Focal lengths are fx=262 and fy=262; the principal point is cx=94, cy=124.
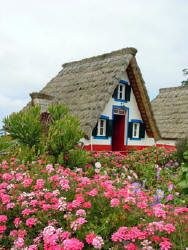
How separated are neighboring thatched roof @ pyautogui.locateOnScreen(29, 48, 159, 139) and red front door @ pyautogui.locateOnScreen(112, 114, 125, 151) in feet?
5.06

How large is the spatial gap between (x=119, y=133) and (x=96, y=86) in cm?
330

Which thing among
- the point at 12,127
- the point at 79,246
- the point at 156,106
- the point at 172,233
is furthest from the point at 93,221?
the point at 156,106

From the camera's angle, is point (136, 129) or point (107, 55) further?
point (107, 55)

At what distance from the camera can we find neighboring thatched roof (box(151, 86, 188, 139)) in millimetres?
20750

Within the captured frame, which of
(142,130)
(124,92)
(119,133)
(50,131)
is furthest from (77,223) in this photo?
(142,130)

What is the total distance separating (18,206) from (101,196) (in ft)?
3.55

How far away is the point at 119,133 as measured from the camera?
624 inches

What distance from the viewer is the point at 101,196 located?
130 inches

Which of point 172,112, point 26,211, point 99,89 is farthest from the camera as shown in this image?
point 172,112

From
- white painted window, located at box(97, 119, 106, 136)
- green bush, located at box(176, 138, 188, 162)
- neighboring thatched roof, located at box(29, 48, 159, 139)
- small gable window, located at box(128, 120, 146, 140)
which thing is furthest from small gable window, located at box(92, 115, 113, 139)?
green bush, located at box(176, 138, 188, 162)

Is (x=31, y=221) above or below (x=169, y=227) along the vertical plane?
below

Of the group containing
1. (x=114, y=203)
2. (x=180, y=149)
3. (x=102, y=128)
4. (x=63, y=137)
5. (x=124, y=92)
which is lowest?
(x=114, y=203)

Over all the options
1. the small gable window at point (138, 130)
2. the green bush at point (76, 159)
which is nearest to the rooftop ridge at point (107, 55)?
the small gable window at point (138, 130)

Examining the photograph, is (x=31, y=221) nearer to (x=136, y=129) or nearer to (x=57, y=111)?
(x=57, y=111)
